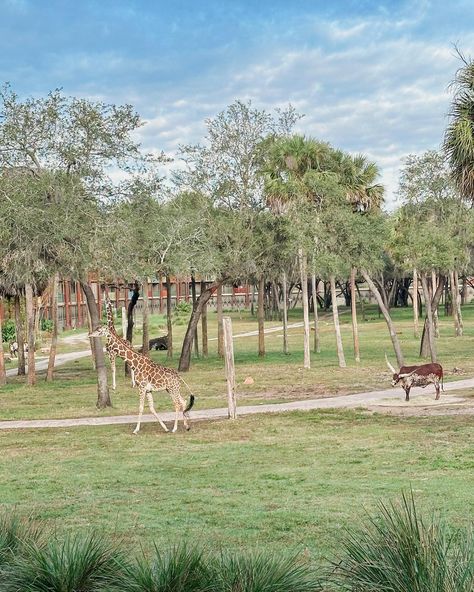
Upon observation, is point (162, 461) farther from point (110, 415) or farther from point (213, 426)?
point (110, 415)

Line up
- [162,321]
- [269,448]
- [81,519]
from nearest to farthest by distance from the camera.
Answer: [81,519]
[269,448]
[162,321]

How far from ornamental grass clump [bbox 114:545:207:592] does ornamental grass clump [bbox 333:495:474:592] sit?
102cm

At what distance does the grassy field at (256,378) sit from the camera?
24.8 m

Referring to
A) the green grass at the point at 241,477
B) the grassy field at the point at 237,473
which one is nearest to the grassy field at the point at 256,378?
the grassy field at the point at 237,473

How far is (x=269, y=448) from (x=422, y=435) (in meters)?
2.94

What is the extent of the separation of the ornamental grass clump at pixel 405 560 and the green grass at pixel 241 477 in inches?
60.5

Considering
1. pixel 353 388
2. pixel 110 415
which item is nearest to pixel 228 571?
pixel 110 415

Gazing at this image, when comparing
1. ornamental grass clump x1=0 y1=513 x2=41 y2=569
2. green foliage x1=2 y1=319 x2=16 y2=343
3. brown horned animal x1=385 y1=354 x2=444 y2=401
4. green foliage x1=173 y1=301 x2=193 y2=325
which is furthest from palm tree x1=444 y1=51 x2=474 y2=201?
green foliage x1=173 y1=301 x2=193 y2=325

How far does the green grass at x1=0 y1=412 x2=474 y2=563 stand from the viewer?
33.0 feet

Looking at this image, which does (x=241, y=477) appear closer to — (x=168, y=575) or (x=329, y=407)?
(x=168, y=575)

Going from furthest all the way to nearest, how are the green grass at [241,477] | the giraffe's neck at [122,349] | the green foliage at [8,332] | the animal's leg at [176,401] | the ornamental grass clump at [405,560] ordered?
1. the green foliage at [8,332]
2. the giraffe's neck at [122,349]
3. the animal's leg at [176,401]
4. the green grass at [241,477]
5. the ornamental grass clump at [405,560]

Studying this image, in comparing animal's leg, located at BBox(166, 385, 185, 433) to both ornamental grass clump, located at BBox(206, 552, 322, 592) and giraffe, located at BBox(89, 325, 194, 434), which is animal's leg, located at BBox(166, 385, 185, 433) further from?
ornamental grass clump, located at BBox(206, 552, 322, 592)

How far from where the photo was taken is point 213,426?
765 inches

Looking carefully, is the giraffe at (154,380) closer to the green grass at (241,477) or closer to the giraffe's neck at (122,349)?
the giraffe's neck at (122,349)
